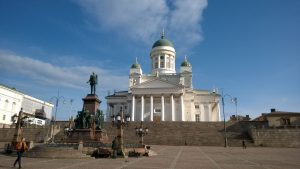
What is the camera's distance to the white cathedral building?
58594 mm

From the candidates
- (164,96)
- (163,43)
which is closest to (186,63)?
(163,43)

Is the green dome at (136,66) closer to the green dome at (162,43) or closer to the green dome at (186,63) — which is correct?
the green dome at (162,43)

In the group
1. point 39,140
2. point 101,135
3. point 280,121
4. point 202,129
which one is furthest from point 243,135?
point 39,140

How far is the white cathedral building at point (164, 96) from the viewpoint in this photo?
5859 cm

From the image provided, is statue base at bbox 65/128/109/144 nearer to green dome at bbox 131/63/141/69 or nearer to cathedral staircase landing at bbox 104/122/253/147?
cathedral staircase landing at bbox 104/122/253/147

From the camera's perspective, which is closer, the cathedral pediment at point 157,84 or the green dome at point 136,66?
the cathedral pediment at point 157,84

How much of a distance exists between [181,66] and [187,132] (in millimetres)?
32232

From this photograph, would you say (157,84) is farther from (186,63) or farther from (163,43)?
(163,43)

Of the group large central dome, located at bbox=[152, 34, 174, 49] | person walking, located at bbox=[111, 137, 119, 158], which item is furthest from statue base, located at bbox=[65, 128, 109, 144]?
large central dome, located at bbox=[152, 34, 174, 49]

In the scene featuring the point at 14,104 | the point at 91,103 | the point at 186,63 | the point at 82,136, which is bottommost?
the point at 82,136

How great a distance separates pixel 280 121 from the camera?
4631cm

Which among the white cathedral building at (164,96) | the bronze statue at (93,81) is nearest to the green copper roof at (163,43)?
the white cathedral building at (164,96)

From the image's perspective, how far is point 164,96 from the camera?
59.6 metres

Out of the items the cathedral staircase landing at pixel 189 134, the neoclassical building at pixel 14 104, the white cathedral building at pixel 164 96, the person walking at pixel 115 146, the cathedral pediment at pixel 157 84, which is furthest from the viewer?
the white cathedral building at pixel 164 96
